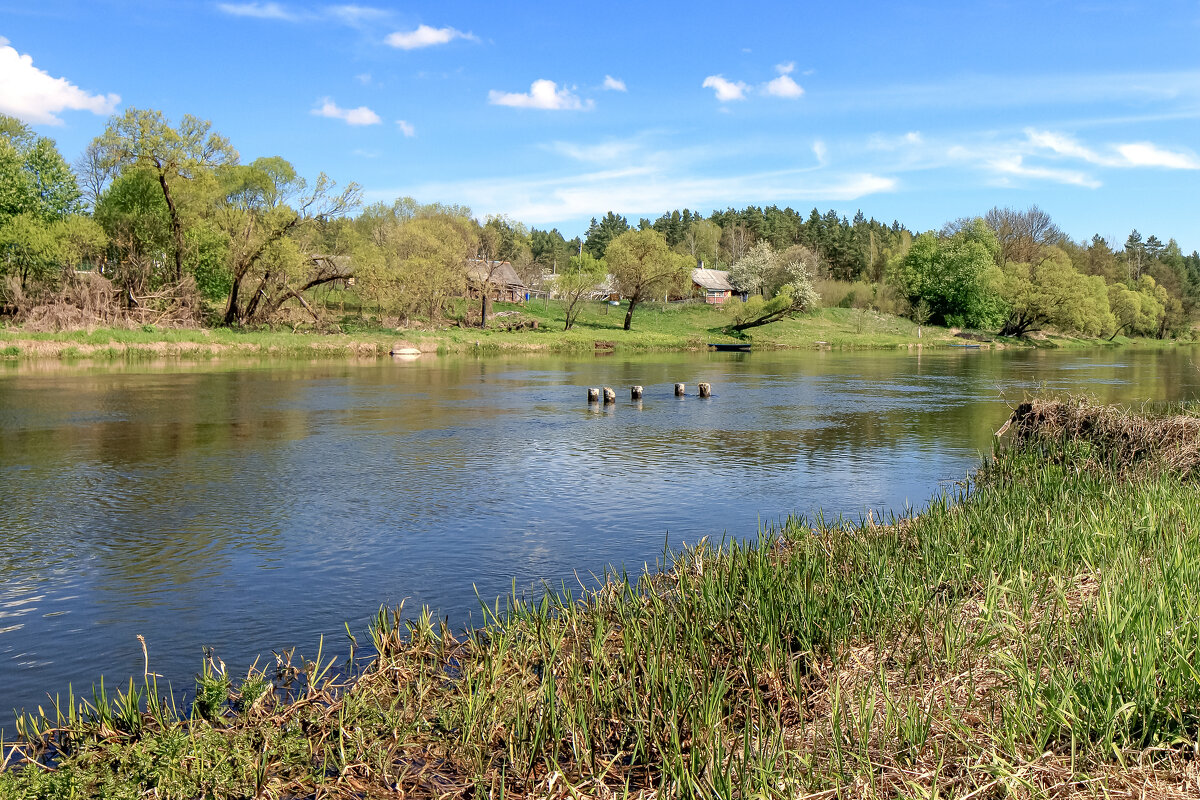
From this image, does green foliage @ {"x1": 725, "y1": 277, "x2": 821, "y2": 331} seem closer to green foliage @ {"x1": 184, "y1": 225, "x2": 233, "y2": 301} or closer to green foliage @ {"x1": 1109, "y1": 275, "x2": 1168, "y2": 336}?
green foliage @ {"x1": 1109, "y1": 275, "x2": 1168, "y2": 336}

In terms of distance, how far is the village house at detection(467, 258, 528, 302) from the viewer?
94.6 meters

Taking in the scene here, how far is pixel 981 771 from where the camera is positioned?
18.5 feet

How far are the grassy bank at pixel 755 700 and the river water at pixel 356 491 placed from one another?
1.62 metres

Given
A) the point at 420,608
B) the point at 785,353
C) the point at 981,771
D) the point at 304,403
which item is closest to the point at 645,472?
the point at 420,608

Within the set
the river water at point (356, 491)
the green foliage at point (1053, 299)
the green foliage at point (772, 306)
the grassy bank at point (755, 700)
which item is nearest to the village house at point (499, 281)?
the green foliage at point (772, 306)

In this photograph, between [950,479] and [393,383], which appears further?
[393,383]

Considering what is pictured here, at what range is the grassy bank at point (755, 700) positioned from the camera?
18.7ft

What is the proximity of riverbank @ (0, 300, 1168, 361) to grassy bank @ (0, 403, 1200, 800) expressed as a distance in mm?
54198

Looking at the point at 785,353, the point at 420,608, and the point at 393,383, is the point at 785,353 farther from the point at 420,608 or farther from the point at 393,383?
the point at 420,608

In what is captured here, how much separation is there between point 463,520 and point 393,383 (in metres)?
29.5

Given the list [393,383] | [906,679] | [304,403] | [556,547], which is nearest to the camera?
[906,679]

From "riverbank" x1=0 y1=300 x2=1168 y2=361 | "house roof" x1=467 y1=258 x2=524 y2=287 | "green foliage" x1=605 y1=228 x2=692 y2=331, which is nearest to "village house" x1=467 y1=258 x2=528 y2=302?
"house roof" x1=467 y1=258 x2=524 y2=287

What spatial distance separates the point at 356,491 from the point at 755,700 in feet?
42.4

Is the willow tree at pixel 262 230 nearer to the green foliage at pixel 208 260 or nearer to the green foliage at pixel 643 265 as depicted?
the green foliage at pixel 208 260
